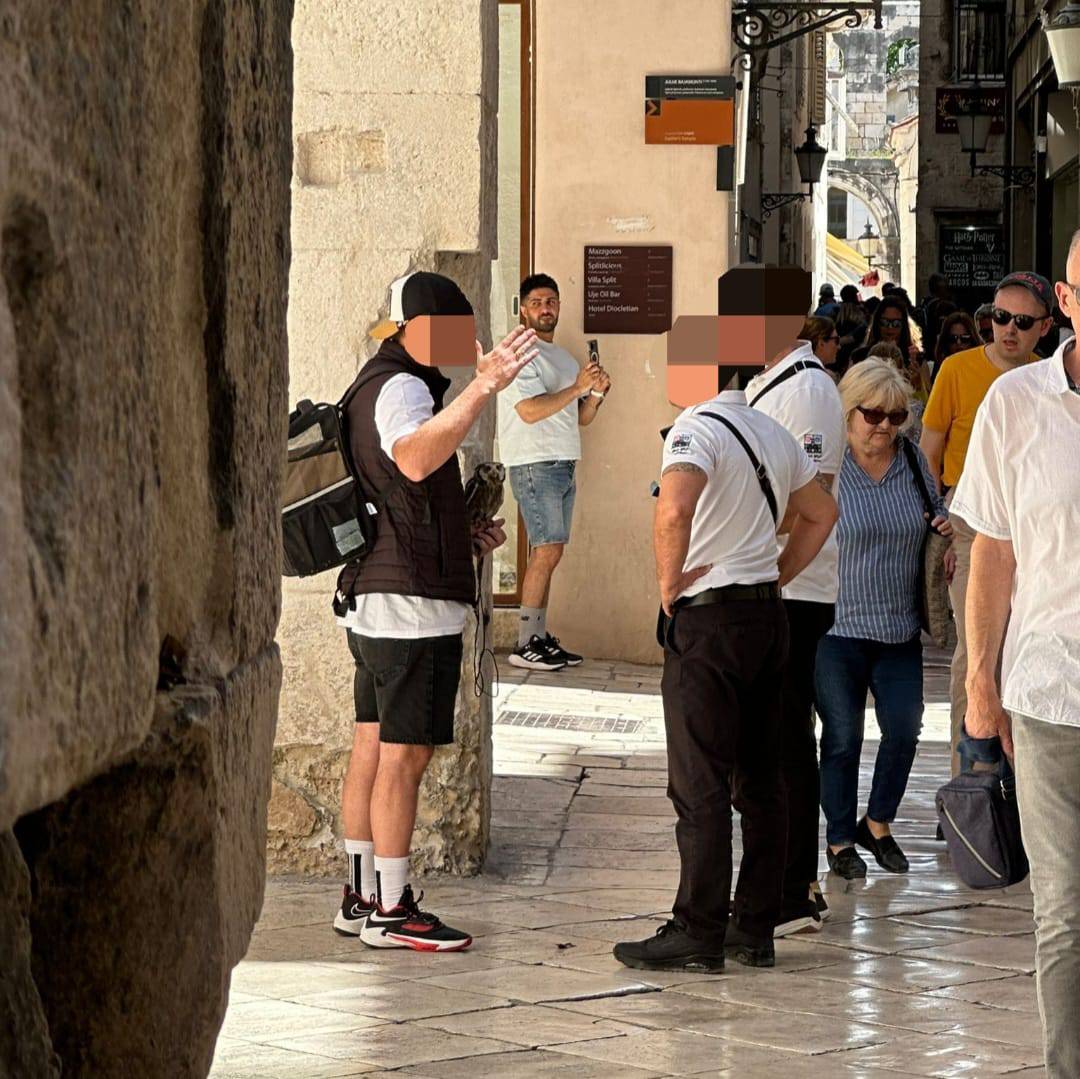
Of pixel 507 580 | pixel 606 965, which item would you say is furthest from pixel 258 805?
pixel 507 580

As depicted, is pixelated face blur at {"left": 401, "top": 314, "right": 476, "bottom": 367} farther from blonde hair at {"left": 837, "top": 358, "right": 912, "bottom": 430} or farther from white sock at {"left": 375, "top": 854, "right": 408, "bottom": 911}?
blonde hair at {"left": 837, "top": 358, "right": 912, "bottom": 430}

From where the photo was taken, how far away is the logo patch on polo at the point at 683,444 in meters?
5.22

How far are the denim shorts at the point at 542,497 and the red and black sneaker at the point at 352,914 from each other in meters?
5.01

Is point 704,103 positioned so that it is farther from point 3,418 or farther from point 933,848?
point 3,418

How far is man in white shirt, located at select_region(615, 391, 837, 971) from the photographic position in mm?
5281

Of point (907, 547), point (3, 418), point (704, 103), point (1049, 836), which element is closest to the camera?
point (3, 418)

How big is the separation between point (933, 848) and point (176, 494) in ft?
19.0

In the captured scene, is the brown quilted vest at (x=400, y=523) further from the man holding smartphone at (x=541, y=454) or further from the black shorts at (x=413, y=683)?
the man holding smartphone at (x=541, y=454)

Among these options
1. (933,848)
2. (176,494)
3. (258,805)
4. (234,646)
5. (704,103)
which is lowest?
(933,848)

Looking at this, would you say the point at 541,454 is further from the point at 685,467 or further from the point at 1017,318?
the point at 685,467

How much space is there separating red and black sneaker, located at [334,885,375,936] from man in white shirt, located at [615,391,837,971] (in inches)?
31.2

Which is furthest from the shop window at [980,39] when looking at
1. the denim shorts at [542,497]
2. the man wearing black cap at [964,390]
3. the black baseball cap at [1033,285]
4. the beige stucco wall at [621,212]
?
the black baseball cap at [1033,285]

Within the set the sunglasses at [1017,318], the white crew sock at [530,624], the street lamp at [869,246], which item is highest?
the street lamp at [869,246]

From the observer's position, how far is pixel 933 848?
7.16 m
